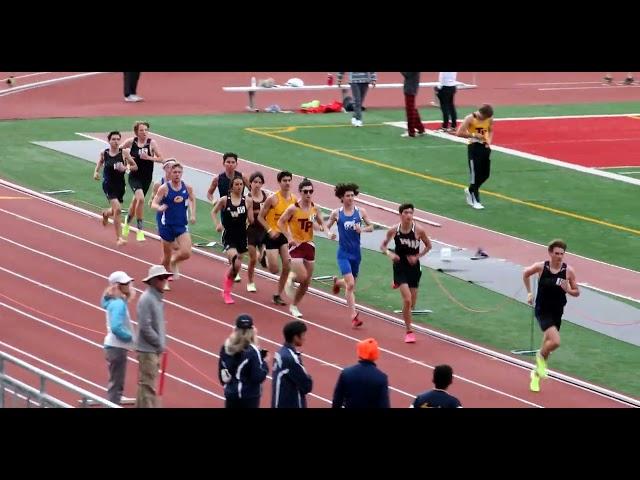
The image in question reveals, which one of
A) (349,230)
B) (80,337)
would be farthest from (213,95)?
(80,337)

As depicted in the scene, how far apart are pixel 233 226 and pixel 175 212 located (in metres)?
0.78

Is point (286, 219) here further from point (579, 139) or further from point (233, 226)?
point (579, 139)

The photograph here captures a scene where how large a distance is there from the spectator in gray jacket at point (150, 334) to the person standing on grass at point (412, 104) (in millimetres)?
16620

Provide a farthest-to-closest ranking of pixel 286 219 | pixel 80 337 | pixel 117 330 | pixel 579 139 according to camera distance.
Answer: pixel 579 139 < pixel 286 219 < pixel 80 337 < pixel 117 330

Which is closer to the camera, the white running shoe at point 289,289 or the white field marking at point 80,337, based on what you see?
the white field marking at point 80,337

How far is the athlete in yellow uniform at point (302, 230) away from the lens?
733 inches

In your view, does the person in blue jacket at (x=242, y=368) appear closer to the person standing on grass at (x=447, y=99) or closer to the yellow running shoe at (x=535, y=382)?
the yellow running shoe at (x=535, y=382)

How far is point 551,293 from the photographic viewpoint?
16.4m

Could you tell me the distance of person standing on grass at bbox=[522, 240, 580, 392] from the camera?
16.3 m

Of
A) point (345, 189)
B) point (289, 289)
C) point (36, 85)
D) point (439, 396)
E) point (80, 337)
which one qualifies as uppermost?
point (345, 189)

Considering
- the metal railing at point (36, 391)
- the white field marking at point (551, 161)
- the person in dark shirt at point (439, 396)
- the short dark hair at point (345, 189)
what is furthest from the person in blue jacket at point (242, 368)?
the white field marking at point (551, 161)

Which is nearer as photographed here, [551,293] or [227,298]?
[551,293]

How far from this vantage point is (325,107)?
115ft
